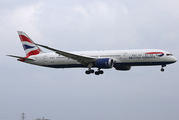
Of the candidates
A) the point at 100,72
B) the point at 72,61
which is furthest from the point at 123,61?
the point at 72,61

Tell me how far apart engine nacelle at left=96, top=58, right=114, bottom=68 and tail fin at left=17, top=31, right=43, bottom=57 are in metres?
14.7

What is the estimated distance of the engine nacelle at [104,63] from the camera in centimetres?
5488

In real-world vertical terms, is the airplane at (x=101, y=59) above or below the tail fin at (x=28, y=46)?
below

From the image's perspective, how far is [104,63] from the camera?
181 ft

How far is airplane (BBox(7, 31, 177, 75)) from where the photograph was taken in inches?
2164

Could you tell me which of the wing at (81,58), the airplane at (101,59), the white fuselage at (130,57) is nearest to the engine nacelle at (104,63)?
the airplane at (101,59)

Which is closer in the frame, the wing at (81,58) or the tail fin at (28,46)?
the wing at (81,58)

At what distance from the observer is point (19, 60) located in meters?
64.1

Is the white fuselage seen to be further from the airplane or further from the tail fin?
the tail fin

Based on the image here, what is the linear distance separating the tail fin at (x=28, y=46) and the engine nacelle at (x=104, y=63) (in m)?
14.7

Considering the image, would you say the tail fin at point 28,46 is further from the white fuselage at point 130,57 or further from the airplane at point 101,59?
the white fuselage at point 130,57

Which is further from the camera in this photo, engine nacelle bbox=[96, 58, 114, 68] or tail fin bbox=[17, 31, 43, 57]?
tail fin bbox=[17, 31, 43, 57]

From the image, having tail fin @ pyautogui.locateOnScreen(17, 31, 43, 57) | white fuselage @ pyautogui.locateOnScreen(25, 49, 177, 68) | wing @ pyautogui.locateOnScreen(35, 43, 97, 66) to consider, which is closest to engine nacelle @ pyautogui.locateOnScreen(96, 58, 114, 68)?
white fuselage @ pyautogui.locateOnScreen(25, 49, 177, 68)

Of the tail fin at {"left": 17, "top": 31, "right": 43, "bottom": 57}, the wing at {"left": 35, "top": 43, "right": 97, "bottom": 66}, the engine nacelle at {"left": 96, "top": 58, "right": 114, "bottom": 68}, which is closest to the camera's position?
the engine nacelle at {"left": 96, "top": 58, "right": 114, "bottom": 68}
